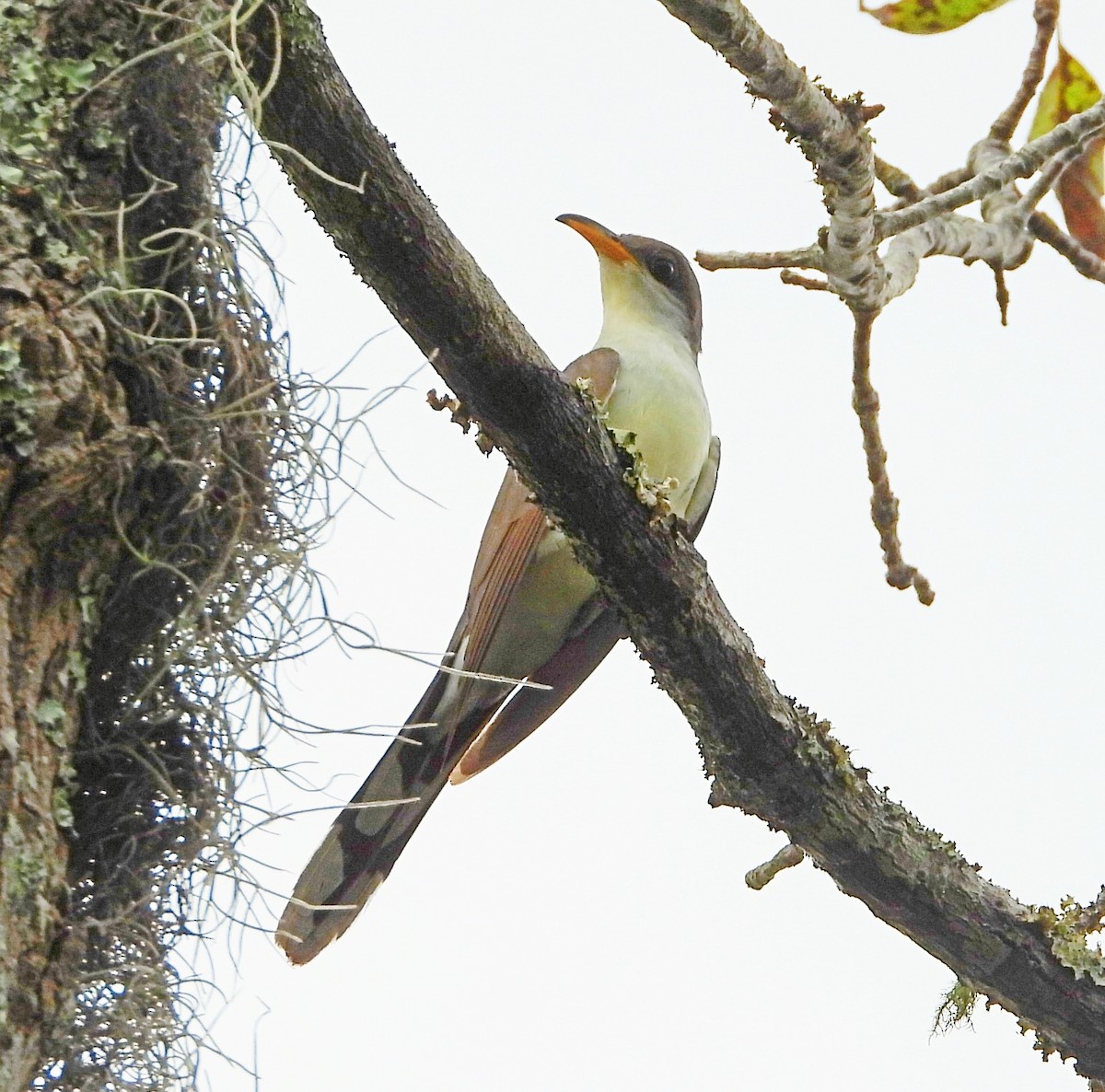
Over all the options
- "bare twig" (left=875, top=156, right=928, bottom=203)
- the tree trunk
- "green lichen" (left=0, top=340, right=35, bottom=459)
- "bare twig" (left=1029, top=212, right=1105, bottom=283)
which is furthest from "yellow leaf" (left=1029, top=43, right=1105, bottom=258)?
"green lichen" (left=0, top=340, right=35, bottom=459)

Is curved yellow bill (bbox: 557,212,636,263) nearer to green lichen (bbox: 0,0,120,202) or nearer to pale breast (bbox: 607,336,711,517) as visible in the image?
pale breast (bbox: 607,336,711,517)

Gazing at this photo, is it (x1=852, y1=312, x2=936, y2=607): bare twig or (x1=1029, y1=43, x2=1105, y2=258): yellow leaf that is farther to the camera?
(x1=1029, y1=43, x2=1105, y2=258): yellow leaf

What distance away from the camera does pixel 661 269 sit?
5570 mm

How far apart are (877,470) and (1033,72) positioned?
111 cm

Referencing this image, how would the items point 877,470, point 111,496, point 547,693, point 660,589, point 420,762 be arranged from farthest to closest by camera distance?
point 547,693 → point 420,762 → point 877,470 → point 660,589 → point 111,496

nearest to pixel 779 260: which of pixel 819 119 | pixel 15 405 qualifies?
pixel 819 119

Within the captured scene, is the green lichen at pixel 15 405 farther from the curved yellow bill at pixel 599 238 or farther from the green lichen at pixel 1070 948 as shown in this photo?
the curved yellow bill at pixel 599 238

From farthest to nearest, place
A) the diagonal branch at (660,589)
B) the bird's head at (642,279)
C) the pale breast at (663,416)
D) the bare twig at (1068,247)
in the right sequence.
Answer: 1. the bird's head at (642,279)
2. the pale breast at (663,416)
3. the bare twig at (1068,247)
4. the diagonal branch at (660,589)

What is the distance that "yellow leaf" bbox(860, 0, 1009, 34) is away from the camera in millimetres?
3471

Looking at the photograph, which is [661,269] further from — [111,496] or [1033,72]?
[111,496]

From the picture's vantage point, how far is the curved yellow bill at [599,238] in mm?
5547

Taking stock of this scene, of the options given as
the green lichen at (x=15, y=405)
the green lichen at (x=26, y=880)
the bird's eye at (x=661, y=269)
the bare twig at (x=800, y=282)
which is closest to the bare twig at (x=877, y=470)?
the bare twig at (x=800, y=282)

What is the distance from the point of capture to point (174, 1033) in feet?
7.52

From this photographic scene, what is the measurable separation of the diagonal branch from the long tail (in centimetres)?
105
